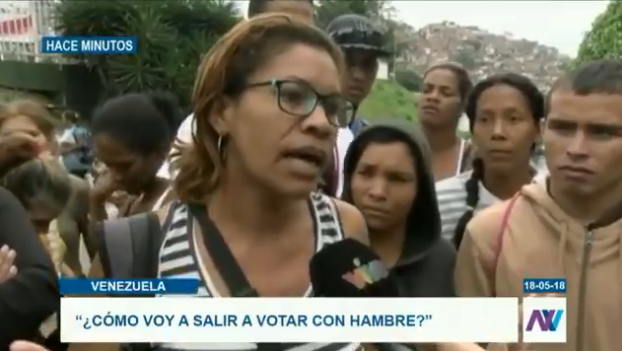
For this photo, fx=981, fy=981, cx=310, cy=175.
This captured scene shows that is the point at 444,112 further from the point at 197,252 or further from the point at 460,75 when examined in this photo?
the point at 197,252

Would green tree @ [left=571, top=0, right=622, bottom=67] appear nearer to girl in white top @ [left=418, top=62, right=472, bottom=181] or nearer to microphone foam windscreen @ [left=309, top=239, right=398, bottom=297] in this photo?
girl in white top @ [left=418, top=62, right=472, bottom=181]

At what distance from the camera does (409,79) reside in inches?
71.4

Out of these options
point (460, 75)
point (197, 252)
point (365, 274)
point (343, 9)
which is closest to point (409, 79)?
point (460, 75)

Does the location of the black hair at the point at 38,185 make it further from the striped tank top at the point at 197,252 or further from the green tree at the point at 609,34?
the green tree at the point at 609,34

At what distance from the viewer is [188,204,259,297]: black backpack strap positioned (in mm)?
874

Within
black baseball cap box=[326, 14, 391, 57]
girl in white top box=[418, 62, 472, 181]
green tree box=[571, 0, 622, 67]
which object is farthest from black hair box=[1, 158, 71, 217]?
green tree box=[571, 0, 622, 67]

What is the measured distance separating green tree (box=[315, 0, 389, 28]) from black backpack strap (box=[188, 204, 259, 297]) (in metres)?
1.02

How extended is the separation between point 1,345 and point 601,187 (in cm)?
70

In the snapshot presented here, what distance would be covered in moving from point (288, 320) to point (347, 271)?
0.24 ft

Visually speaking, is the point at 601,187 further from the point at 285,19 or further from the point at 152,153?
the point at 152,153

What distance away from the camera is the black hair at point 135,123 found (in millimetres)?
1332

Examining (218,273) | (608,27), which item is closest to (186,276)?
(218,273)

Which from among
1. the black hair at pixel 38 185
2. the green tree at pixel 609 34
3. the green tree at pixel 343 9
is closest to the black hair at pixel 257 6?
the green tree at pixel 343 9

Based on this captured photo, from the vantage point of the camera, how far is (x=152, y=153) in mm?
1349
